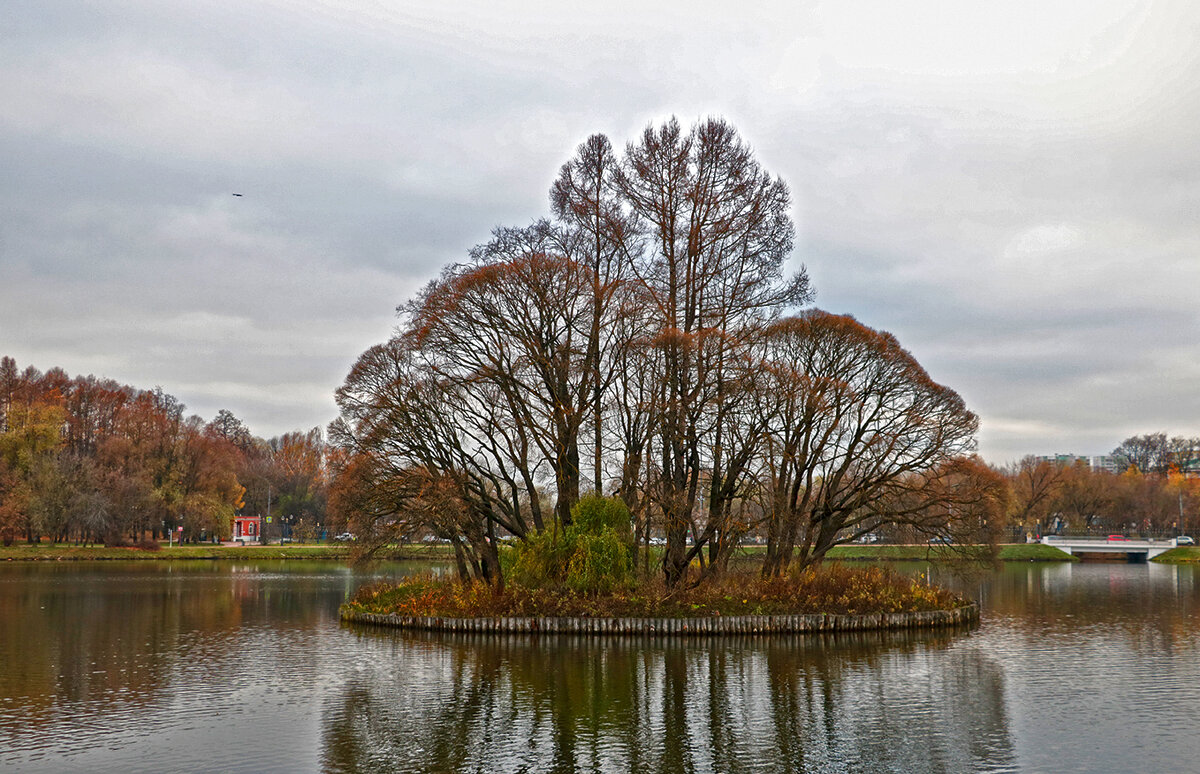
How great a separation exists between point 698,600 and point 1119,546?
302 ft

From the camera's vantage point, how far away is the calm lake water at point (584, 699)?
17.0 meters

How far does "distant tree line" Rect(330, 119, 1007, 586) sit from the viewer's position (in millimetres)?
35938

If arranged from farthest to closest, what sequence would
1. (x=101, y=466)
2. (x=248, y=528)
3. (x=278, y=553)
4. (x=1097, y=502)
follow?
(x=248, y=528) < (x=1097, y=502) < (x=278, y=553) < (x=101, y=466)

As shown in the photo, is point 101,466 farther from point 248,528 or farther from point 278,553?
point 248,528

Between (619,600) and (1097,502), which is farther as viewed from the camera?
(1097,502)

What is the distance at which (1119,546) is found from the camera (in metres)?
108

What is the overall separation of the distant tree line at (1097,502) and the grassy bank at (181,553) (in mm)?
77191

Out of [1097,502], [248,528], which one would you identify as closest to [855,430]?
[1097,502]

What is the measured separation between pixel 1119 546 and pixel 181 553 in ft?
331

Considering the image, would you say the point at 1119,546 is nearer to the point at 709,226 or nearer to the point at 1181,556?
the point at 1181,556

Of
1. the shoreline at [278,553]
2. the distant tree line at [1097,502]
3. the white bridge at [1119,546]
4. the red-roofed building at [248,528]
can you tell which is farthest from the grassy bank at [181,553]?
the distant tree line at [1097,502]

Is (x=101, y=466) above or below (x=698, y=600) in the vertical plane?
above

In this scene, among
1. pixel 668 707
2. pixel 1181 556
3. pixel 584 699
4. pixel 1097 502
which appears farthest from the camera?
pixel 1097 502

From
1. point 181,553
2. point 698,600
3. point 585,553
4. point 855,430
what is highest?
point 855,430
